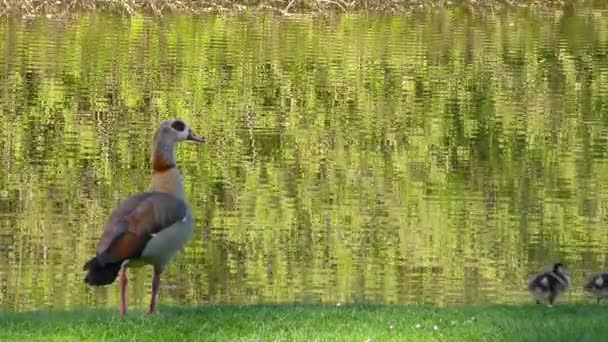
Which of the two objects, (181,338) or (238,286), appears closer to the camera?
(181,338)

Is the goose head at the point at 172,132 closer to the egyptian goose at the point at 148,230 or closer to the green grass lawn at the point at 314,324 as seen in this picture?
the egyptian goose at the point at 148,230

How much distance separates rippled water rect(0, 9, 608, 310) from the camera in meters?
12.4

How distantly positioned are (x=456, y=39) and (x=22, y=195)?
16.8 m

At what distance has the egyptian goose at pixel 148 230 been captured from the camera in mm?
8102

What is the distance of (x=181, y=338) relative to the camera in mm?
7859

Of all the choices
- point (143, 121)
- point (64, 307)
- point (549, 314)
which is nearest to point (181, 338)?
point (549, 314)

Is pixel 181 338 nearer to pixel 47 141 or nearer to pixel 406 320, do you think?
pixel 406 320

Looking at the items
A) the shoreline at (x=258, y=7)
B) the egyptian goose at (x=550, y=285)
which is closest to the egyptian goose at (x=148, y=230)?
the egyptian goose at (x=550, y=285)

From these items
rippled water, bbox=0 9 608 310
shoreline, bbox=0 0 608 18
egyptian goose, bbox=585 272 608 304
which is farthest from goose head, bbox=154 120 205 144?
shoreline, bbox=0 0 608 18

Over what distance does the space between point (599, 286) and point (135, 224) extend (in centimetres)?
375

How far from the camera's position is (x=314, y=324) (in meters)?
8.45

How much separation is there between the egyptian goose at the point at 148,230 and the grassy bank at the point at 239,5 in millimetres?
22528

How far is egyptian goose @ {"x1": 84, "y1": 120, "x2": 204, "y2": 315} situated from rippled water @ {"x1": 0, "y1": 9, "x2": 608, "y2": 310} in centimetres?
260

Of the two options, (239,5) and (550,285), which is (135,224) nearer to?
(550,285)
